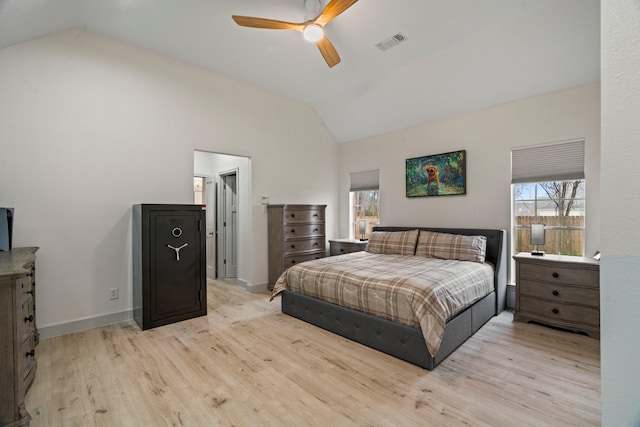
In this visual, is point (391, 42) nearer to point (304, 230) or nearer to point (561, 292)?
point (304, 230)

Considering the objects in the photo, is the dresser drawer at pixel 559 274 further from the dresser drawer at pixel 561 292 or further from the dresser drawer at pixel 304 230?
the dresser drawer at pixel 304 230

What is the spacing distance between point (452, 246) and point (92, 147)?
14.6ft

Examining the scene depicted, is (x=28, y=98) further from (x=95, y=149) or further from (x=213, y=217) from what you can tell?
(x=213, y=217)

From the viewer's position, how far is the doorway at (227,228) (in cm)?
551

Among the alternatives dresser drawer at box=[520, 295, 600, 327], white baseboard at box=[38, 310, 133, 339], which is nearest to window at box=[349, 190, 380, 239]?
dresser drawer at box=[520, 295, 600, 327]

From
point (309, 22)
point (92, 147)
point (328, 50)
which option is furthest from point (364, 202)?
point (92, 147)

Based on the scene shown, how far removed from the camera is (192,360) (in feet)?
8.45

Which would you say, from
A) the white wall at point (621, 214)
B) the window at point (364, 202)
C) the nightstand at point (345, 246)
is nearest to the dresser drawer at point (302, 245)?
the nightstand at point (345, 246)

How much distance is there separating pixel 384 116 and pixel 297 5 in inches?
98.3

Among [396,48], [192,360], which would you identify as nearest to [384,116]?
[396,48]

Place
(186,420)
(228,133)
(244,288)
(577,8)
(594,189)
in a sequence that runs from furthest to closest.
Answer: (244,288)
(228,133)
(594,189)
(577,8)
(186,420)

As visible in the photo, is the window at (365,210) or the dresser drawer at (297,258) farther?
the window at (365,210)

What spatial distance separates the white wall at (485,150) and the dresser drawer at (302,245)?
1235mm

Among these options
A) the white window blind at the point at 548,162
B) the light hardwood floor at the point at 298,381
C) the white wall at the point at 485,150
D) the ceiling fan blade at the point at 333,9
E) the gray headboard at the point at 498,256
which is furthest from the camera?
the gray headboard at the point at 498,256
